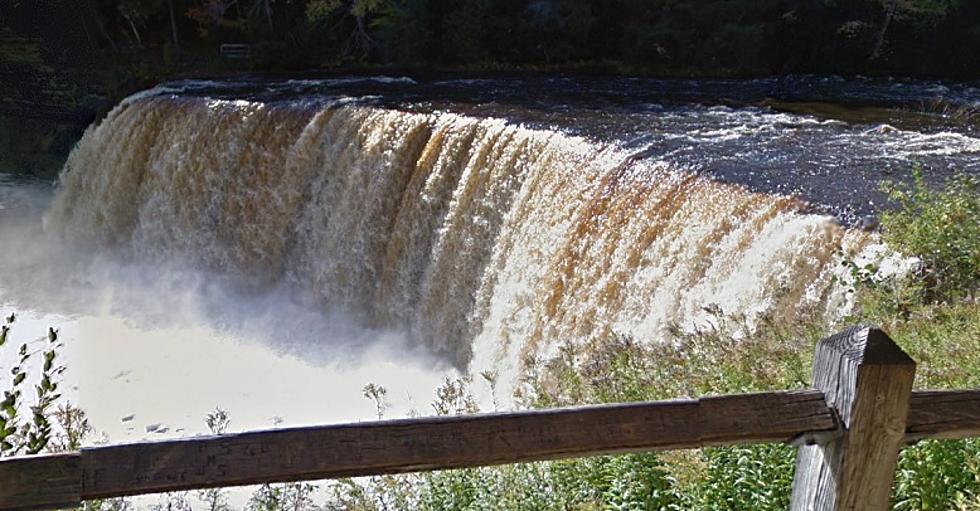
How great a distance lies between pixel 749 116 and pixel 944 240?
16.9 ft

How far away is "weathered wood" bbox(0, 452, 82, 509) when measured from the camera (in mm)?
1598

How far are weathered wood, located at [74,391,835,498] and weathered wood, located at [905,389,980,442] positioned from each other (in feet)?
0.62

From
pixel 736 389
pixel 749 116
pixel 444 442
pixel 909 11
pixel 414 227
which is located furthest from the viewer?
pixel 909 11

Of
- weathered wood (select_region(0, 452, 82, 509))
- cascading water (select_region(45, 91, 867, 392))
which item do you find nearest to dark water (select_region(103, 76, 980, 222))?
cascading water (select_region(45, 91, 867, 392))

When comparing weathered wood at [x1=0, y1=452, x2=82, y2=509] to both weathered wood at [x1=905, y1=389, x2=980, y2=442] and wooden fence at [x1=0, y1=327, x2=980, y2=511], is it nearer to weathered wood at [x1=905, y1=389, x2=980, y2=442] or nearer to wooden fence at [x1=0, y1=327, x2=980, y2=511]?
wooden fence at [x1=0, y1=327, x2=980, y2=511]

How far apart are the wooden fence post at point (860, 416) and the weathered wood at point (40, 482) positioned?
1371mm

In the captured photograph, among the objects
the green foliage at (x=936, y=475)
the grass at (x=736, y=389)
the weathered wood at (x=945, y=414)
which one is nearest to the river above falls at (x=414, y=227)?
the grass at (x=736, y=389)

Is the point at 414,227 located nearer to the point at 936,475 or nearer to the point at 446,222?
the point at 446,222

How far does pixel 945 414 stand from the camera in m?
1.84

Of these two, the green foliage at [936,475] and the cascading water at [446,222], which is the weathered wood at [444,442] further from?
the cascading water at [446,222]

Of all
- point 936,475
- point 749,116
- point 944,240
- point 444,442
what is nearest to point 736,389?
point 936,475

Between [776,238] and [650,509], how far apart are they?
309cm

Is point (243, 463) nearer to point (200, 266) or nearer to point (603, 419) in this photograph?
point (603, 419)

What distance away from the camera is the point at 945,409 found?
1.85 meters
